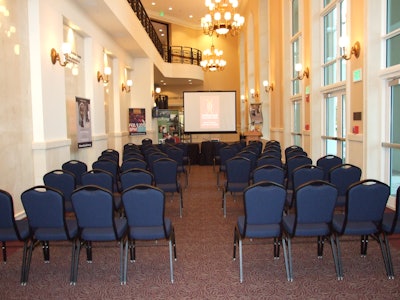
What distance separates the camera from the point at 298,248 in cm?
481

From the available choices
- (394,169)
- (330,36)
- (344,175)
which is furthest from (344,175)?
(330,36)

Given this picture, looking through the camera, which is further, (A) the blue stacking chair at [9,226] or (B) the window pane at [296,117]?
(B) the window pane at [296,117]

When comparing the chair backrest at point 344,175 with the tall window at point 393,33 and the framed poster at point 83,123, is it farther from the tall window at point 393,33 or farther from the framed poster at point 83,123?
the framed poster at point 83,123

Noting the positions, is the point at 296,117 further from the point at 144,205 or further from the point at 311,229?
the point at 144,205

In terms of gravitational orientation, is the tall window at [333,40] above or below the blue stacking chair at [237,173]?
above

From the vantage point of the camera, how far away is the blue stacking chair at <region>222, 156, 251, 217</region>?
6879 mm

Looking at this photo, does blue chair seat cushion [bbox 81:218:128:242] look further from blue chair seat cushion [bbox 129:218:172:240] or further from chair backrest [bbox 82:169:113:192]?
chair backrest [bbox 82:169:113:192]

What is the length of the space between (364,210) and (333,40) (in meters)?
6.99

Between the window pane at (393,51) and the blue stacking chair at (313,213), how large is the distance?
3.68m

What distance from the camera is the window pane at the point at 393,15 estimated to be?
639 centimetres

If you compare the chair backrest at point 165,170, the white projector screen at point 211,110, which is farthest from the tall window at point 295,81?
the chair backrest at point 165,170

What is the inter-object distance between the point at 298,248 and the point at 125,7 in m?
9.48

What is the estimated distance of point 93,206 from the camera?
387cm

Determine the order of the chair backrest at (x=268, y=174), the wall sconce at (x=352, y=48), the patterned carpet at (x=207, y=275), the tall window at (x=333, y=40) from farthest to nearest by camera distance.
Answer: the tall window at (x=333, y=40) → the wall sconce at (x=352, y=48) → the chair backrest at (x=268, y=174) → the patterned carpet at (x=207, y=275)
